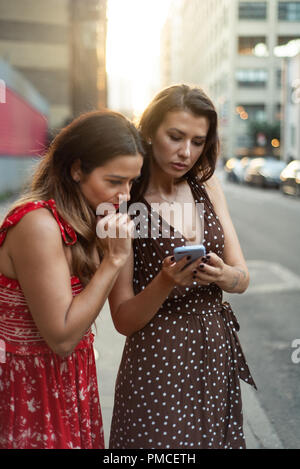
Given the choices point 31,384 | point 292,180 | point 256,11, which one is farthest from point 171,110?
point 292,180

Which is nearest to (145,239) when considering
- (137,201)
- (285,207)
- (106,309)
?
(137,201)

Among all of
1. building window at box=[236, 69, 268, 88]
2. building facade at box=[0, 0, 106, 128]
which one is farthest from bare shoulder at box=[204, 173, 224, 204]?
building window at box=[236, 69, 268, 88]

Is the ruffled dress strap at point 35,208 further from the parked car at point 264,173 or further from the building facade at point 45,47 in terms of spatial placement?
the building facade at point 45,47

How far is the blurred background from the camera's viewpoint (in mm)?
4969

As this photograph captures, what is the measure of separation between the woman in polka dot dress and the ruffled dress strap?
0.34 m

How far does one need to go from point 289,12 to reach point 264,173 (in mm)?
8894

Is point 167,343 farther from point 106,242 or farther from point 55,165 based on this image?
point 55,165

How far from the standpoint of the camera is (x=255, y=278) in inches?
325

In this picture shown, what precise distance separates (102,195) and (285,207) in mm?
17880

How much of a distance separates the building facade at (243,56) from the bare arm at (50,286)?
7890 mm

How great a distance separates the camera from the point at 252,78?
3691 centimetres

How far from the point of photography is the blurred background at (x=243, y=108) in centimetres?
497

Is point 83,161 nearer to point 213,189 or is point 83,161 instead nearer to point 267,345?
point 213,189
